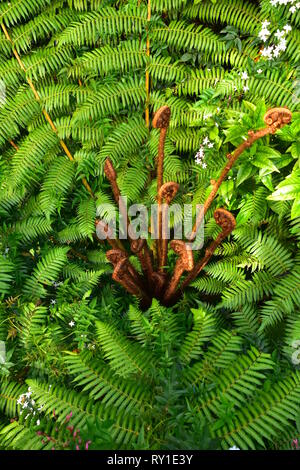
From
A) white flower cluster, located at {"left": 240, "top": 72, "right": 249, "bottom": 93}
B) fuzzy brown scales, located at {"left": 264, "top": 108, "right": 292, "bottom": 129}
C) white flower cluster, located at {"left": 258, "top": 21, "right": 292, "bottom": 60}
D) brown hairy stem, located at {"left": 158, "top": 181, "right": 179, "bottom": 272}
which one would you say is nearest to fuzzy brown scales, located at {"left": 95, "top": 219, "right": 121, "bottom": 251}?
brown hairy stem, located at {"left": 158, "top": 181, "right": 179, "bottom": 272}

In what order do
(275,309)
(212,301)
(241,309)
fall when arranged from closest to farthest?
(275,309), (241,309), (212,301)

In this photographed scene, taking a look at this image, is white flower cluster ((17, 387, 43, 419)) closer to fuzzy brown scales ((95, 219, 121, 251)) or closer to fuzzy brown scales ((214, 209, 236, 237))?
fuzzy brown scales ((95, 219, 121, 251))

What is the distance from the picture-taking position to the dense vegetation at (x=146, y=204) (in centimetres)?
177

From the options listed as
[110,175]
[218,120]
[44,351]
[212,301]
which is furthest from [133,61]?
[44,351]

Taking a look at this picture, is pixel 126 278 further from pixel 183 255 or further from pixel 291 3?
pixel 291 3

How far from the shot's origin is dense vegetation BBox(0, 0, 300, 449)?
1.77 metres

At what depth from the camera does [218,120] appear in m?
2.46

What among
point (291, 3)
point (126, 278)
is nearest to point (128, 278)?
point (126, 278)

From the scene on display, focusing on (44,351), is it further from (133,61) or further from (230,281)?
(133,61)

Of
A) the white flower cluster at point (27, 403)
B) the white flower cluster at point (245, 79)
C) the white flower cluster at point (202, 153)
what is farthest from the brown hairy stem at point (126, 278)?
the white flower cluster at point (245, 79)

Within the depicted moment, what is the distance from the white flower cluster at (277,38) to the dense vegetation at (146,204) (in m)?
0.01

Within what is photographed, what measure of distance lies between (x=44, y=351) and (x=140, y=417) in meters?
0.75

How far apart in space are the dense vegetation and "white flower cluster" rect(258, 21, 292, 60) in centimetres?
1

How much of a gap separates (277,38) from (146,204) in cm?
129
